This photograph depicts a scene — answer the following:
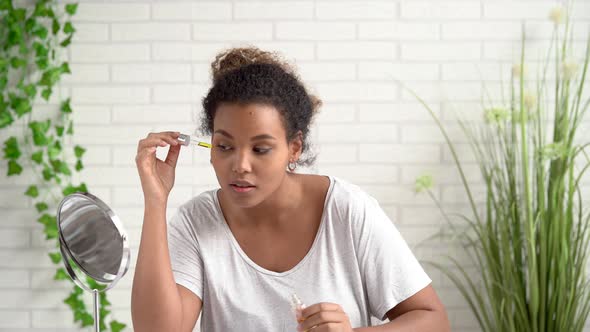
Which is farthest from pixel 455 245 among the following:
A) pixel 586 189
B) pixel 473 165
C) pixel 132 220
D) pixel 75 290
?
pixel 75 290

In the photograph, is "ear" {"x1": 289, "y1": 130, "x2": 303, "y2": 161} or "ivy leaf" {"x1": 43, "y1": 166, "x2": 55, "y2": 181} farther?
"ivy leaf" {"x1": 43, "y1": 166, "x2": 55, "y2": 181}

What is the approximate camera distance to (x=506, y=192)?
2465 mm

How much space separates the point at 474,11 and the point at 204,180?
1.20 m

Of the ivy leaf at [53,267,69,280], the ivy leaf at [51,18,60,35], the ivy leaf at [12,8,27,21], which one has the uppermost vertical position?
the ivy leaf at [12,8,27,21]

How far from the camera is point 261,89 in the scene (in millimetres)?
1487

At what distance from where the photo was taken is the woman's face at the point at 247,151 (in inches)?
56.6

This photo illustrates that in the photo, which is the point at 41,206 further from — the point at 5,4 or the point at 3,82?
the point at 5,4

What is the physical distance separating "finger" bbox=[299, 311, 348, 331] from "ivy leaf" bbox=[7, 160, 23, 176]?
5.62 feet

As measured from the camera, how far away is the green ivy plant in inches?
102

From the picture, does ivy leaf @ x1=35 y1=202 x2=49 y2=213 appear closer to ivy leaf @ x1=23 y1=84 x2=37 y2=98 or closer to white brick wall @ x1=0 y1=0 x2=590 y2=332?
white brick wall @ x1=0 y1=0 x2=590 y2=332

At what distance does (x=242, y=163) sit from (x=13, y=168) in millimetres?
1534

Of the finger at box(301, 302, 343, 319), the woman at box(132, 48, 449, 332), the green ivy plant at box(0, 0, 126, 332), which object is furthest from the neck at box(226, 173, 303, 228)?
the green ivy plant at box(0, 0, 126, 332)

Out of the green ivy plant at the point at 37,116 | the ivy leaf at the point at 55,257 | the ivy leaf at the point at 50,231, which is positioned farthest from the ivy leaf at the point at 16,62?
the ivy leaf at the point at 55,257

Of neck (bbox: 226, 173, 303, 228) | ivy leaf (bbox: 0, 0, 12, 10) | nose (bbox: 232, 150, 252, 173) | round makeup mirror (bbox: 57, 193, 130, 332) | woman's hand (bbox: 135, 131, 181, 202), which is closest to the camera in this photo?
round makeup mirror (bbox: 57, 193, 130, 332)
